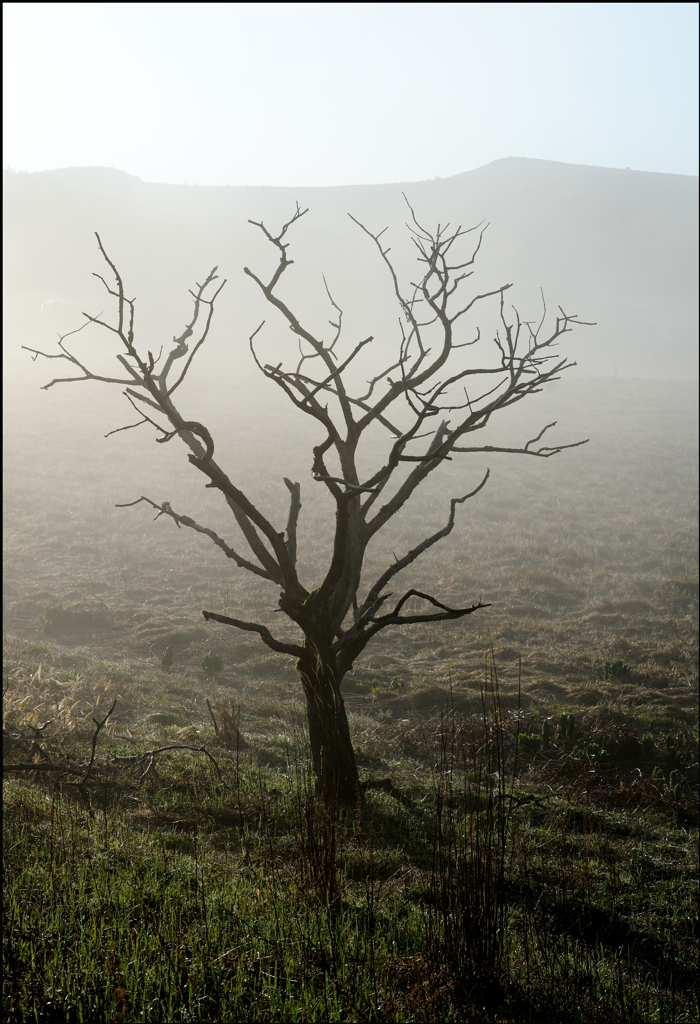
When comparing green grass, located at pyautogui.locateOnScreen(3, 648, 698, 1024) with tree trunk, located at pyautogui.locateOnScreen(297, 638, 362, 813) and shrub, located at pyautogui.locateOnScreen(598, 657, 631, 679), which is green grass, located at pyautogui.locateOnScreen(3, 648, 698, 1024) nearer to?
tree trunk, located at pyautogui.locateOnScreen(297, 638, 362, 813)

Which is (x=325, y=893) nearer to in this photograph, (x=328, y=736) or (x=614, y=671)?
(x=328, y=736)

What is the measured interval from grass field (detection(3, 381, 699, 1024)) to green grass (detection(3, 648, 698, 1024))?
0.02m

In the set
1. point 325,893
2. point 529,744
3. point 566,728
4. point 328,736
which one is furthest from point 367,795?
point 566,728

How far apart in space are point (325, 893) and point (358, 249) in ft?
345

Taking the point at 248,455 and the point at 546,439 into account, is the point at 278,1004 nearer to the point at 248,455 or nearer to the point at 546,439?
the point at 248,455

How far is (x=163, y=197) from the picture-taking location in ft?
364

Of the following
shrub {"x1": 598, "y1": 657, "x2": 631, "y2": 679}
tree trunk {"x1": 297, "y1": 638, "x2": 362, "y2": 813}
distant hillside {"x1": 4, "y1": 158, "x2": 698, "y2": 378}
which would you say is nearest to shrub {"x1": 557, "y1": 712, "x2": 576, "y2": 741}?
shrub {"x1": 598, "y1": 657, "x2": 631, "y2": 679}

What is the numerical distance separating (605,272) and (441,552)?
102050 millimetres

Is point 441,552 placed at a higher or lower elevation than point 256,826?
higher

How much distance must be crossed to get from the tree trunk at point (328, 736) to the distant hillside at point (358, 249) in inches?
1848

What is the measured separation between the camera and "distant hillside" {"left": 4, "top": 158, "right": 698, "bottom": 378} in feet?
247

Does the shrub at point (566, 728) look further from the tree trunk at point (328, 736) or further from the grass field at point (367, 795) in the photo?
the tree trunk at point (328, 736)

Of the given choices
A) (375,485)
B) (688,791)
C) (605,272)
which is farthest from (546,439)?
(605,272)

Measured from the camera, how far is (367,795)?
6.68 meters
